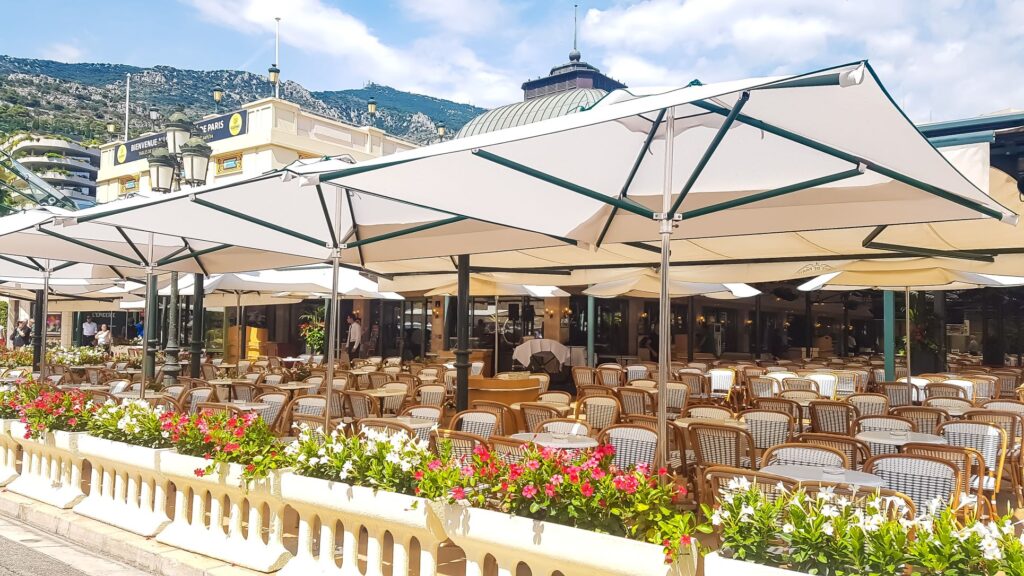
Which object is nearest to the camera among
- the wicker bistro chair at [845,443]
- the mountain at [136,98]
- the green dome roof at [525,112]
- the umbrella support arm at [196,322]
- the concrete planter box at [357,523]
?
the concrete planter box at [357,523]

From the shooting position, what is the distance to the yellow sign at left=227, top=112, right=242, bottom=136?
35.0 m

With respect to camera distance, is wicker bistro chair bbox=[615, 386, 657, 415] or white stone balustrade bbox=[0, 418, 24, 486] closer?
white stone balustrade bbox=[0, 418, 24, 486]

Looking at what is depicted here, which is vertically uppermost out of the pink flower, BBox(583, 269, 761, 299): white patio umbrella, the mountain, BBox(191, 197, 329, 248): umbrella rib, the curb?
the mountain

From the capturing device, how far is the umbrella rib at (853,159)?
137 inches

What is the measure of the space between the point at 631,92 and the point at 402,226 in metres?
3.29

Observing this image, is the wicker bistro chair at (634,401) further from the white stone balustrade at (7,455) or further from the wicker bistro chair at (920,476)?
the white stone balustrade at (7,455)

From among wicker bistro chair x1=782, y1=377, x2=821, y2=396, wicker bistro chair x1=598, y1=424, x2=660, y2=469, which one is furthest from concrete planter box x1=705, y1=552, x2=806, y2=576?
wicker bistro chair x1=782, y1=377, x2=821, y2=396

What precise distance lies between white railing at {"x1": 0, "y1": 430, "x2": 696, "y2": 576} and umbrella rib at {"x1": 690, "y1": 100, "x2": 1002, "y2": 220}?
202 cm

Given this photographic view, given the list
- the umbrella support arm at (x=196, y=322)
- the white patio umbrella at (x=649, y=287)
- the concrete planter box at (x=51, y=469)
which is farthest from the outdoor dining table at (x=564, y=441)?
the umbrella support arm at (x=196, y=322)

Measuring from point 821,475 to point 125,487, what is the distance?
538 cm

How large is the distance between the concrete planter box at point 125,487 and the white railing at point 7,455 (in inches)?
62.6

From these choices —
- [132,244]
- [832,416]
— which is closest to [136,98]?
[132,244]

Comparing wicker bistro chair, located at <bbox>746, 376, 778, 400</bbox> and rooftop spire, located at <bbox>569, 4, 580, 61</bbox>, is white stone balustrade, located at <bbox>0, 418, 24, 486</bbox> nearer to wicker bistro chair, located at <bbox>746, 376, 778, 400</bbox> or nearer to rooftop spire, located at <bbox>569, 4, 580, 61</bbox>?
wicker bistro chair, located at <bbox>746, 376, 778, 400</bbox>

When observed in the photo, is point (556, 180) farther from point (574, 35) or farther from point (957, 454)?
point (574, 35)
